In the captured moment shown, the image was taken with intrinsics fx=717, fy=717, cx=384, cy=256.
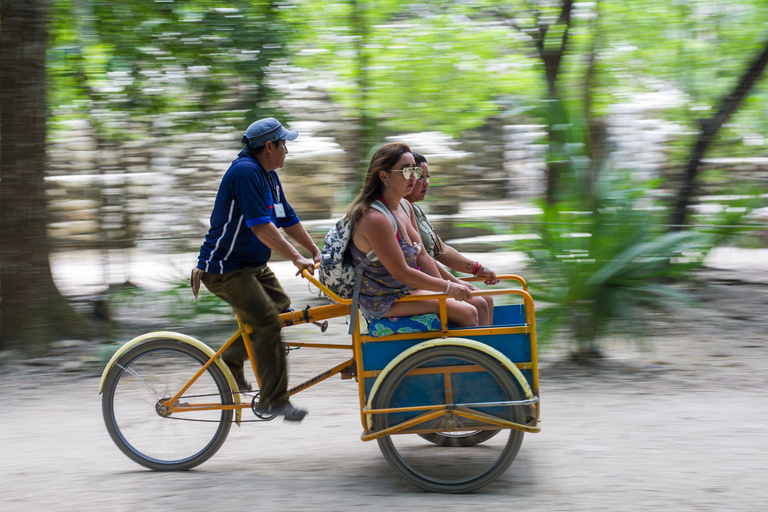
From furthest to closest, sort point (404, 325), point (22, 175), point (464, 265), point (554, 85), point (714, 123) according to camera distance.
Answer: point (714, 123), point (554, 85), point (22, 175), point (464, 265), point (404, 325)

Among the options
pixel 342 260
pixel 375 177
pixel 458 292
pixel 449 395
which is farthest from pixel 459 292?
pixel 375 177

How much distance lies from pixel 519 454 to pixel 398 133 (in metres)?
4.68

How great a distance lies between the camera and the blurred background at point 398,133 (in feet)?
18.5

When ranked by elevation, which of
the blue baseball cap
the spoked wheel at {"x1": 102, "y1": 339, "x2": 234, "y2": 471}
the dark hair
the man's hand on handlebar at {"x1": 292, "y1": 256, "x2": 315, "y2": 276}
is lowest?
the spoked wheel at {"x1": 102, "y1": 339, "x2": 234, "y2": 471}

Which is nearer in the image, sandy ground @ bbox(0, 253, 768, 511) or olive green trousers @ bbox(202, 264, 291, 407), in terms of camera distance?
sandy ground @ bbox(0, 253, 768, 511)

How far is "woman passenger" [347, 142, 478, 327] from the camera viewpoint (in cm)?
339

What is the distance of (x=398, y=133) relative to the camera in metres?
7.87

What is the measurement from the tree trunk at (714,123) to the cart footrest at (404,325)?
5.14m

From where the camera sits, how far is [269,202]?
369 cm

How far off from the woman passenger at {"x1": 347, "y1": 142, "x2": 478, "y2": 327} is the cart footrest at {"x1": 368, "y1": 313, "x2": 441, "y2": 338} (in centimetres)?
2

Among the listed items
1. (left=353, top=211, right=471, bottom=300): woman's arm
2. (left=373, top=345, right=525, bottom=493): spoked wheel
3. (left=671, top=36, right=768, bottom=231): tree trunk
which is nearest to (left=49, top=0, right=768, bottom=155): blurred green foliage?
(left=671, top=36, right=768, bottom=231): tree trunk

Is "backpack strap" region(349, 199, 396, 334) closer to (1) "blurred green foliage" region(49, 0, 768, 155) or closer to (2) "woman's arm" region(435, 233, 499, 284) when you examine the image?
(2) "woman's arm" region(435, 233, 499, 284)

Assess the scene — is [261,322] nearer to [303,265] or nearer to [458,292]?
[303,265]

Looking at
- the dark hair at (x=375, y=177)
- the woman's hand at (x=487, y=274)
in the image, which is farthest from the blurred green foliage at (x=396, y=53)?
the dark hair at (x=375, y=177)
